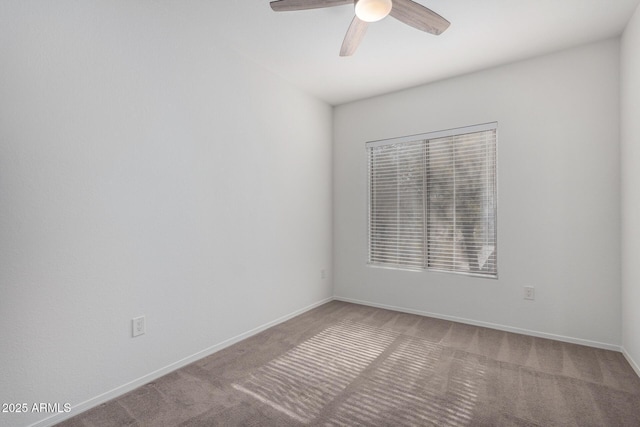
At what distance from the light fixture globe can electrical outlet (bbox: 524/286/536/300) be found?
8.60 ft

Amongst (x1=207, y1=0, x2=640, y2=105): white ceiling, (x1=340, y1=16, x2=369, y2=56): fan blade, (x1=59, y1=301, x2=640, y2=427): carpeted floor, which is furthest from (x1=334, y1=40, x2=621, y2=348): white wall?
(x1=340, y1=16, x2=369, y2=56): fan blade

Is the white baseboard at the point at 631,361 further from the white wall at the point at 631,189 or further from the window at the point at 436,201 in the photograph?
the window at the point at 436,201

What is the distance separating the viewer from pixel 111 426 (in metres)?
1.66

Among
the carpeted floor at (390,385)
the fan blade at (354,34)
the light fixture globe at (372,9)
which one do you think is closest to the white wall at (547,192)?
the carpeted floor at (390,385)

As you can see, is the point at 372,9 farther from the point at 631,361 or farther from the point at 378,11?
the point at 631,361

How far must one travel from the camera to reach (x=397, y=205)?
3.67m

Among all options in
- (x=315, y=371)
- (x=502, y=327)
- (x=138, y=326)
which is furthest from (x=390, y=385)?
(x=138, y=326)

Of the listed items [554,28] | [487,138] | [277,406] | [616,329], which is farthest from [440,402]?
[554,28]

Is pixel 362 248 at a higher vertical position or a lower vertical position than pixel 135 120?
lower

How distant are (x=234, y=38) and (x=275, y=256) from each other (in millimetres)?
1972

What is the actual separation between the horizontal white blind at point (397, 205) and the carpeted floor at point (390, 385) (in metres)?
0.99

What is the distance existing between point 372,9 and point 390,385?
88.8 inches

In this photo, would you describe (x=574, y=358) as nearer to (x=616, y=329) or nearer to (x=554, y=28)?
(x=616, y=329)

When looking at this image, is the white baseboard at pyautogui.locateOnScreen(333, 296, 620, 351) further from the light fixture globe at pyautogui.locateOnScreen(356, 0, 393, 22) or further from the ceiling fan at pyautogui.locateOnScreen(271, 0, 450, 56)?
the light fixture globe at pyautogui.locateOnScreen(356, 0, 393, 22)
